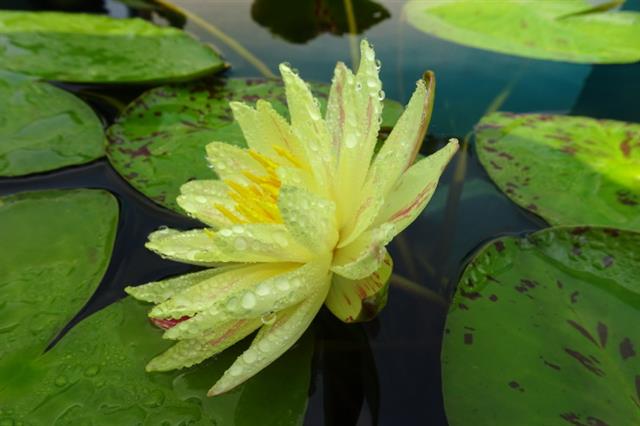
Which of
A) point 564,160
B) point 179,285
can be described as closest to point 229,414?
point 179,285

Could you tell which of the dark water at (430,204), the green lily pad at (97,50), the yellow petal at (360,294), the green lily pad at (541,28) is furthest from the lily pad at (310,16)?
the yellow petal at (360,294)

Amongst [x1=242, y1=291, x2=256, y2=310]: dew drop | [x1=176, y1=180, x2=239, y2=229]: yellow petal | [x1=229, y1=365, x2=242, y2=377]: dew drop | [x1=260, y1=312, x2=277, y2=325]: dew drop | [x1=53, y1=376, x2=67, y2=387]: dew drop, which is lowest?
[x1=53, y1=376, x2=67, y2=387]: dew drop

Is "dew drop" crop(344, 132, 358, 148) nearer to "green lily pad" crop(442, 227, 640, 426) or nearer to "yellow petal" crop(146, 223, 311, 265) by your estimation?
"yellow petal" crop(146, 223, 311, 265)

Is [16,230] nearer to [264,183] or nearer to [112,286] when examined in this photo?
[112,286]

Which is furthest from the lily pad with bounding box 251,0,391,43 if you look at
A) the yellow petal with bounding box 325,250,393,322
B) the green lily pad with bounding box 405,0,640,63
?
the yellow petal with bounding box 325,250,393,322

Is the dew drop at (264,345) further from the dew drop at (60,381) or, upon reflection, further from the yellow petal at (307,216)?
the dew drop at (60,381)

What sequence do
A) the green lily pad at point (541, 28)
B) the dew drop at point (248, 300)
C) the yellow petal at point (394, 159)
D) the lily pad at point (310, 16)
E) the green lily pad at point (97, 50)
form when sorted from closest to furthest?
the dew drop at point (248, 300) → the yellow petal at point (394, 159) → the green lily pad at point (97, 50) → the green lily pad at point (541, 28) → the lily pad at point (310, 16)
